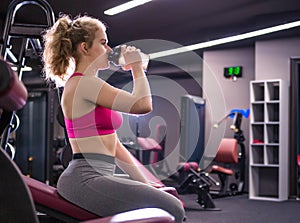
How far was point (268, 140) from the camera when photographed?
6.82 metres

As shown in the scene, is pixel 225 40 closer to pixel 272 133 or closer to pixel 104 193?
pixel 272 133

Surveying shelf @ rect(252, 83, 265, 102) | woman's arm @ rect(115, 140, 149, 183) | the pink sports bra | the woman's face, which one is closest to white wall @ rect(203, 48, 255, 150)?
shelf @ rect(252, 83, 265, 102)

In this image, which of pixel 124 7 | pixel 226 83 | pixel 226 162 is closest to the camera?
pixel 124 7

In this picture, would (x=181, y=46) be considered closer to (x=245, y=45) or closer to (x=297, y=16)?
(x=245, y=45)

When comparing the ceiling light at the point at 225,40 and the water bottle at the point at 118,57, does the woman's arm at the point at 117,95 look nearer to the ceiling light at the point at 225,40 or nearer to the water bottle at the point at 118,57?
the water bottle at the point at 118,57

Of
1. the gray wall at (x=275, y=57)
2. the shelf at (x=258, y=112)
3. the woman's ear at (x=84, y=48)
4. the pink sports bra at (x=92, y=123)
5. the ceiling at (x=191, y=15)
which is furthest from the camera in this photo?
the gray wall at (x=275, y=57)

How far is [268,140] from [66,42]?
5.64 meters

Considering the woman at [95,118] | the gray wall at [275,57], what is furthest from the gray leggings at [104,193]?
the gray wall at [275,57]

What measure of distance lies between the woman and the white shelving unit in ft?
17.6

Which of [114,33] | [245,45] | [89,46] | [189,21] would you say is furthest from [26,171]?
[89,46]

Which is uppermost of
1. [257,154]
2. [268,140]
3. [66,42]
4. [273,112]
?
[66,42]

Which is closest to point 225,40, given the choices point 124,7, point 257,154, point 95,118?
point 257,154

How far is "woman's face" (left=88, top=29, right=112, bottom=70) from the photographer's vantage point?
161 cm

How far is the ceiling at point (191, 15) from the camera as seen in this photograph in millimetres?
6045
